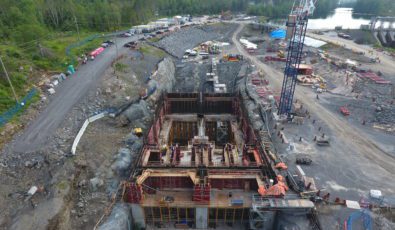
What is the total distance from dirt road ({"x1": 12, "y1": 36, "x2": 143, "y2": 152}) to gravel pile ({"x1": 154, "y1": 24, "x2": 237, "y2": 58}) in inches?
761

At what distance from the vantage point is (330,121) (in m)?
38.1

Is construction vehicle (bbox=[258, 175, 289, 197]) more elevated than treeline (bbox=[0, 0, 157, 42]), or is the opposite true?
treeline (bbox=[0, 0, 157, 42])

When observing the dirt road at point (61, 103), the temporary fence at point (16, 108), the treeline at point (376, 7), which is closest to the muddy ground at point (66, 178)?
the dirt road at point (61, 103)

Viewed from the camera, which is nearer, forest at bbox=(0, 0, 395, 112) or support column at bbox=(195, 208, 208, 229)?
support column at bbox=(195, 208, 208, 229)

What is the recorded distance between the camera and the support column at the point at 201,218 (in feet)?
76.7

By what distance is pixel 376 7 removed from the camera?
155m

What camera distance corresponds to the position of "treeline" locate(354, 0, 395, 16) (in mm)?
142625

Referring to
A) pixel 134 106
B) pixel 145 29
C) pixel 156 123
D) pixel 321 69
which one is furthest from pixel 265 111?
pixel 145 29

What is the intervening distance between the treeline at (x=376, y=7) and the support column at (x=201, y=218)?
543ft

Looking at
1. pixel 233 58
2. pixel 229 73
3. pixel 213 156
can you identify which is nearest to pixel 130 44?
pixel 229 73

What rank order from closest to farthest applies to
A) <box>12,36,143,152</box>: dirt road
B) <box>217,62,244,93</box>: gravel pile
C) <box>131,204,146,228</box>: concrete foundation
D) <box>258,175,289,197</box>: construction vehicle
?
<box>258,175,289,197</box>: construction vehicle → <box>131,204,146,228</box>: concrete foundation → <box>12,36,143,152</box>: dirt road → <box>217,62,244,93</box>: gravel pile

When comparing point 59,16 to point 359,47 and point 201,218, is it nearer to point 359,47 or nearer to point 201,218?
point 201,218

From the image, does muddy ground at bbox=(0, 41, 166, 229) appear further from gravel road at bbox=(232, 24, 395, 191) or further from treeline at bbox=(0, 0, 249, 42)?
treeline at bbox=(0, 0, 249, 42)

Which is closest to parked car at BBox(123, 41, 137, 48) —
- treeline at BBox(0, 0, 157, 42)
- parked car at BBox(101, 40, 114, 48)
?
parked car at BBox(101, 40, 114, 48)
